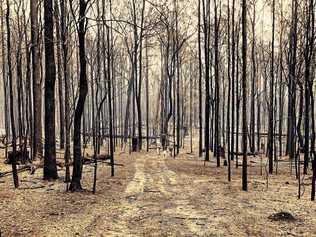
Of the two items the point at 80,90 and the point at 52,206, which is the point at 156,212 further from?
the point at 80,90

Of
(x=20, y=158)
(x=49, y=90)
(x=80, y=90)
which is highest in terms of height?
(x=49, y=90)

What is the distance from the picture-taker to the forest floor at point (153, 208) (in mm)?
8578

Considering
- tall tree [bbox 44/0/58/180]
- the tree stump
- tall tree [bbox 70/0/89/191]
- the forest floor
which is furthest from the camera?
the tree stump

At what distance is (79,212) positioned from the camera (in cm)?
999

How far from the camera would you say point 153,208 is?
10680mm

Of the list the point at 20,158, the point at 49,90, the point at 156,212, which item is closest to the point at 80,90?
the point at 49,90

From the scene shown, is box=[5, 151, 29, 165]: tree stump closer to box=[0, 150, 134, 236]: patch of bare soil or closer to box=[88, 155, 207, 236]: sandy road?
box=[0, 150, 134, 236]: patch of bare soil

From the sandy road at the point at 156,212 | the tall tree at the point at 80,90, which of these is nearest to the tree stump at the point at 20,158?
the sandy road at the point at 156,212

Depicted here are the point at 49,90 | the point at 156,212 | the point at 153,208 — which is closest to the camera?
the point at 156,212

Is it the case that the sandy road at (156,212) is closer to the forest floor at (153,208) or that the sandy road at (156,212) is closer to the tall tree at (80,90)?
the forest floor at (153,208)

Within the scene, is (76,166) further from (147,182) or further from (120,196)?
(147,182)

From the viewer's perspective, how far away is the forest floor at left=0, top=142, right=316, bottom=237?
8.58 meters

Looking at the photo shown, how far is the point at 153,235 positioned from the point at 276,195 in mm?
6297


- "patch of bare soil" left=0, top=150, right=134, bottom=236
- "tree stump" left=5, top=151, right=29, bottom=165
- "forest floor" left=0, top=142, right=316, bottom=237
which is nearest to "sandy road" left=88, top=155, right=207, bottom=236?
"forest floor" left=0, top=142, right=316, bottom=237
